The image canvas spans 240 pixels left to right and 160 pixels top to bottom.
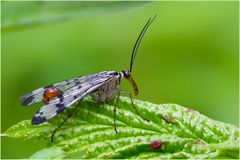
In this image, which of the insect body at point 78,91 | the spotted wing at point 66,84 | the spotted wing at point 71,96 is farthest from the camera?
the spotted wing at point 66,84

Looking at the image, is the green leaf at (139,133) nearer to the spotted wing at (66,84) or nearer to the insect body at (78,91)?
→ the insect body at (78,91)

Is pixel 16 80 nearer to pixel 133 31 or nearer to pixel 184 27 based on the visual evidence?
pixel 133 31

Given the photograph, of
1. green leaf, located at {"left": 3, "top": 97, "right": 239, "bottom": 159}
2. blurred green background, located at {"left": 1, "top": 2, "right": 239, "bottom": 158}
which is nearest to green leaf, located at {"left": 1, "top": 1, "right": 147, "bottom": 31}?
green leaf, located at {"left": 3, "top": 97, "right": 239, "bottom": 159}

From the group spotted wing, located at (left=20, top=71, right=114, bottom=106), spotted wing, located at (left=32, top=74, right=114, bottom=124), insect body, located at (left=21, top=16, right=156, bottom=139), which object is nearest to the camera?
spotted wing, located at (left=32, top=74, right=114, bottom=124)

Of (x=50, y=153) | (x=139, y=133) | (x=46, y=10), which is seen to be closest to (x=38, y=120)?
(x=50, y=153)

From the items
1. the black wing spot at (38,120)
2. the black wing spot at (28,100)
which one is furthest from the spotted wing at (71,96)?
the black wing spot at (28,100)

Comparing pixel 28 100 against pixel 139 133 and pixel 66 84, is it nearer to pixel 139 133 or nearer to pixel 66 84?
pixel 66 84

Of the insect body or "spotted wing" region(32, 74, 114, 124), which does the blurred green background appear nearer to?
the insect body
